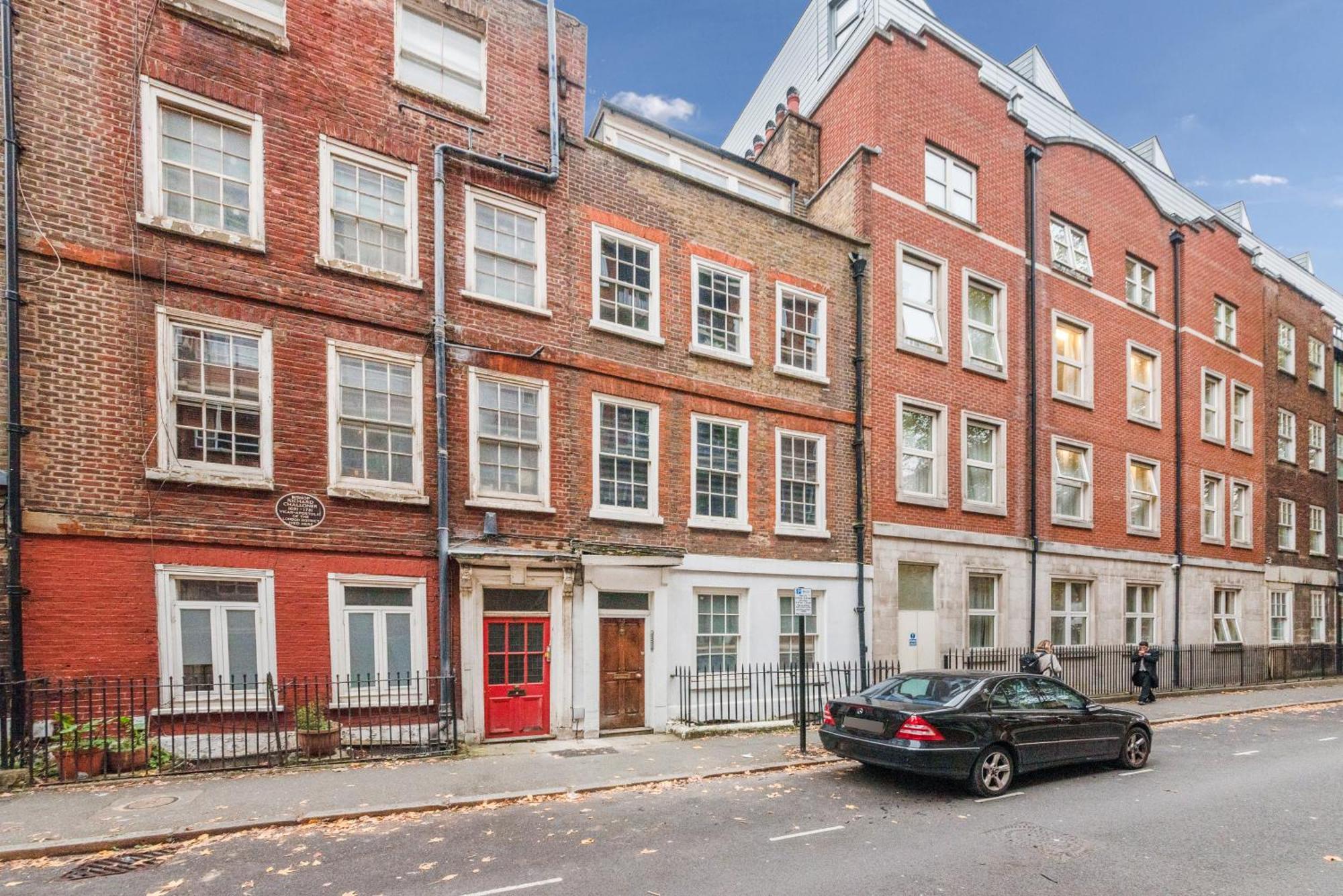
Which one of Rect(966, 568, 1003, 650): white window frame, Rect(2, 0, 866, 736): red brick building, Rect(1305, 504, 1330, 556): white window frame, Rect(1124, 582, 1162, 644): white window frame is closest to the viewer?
Rect(2, 0, 866, 736): red brick building

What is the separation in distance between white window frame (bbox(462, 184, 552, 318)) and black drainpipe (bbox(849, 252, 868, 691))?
7105 millimetres

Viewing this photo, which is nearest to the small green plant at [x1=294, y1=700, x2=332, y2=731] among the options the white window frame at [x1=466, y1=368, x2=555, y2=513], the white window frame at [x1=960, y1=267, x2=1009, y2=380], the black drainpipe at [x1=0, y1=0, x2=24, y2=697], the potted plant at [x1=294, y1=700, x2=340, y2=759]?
the potted plant at [x1=294, y1=700, x2=340, y2=759]

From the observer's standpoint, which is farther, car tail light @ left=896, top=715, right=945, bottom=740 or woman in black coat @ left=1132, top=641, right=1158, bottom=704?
woman in black coat @ left=1132, top=641, right=1158, bottom=704

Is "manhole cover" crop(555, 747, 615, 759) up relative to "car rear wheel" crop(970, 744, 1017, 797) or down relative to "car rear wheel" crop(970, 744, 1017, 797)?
down

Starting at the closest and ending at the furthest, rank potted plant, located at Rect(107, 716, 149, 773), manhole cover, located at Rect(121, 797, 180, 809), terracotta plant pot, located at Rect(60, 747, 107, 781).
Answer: manhole cover, located at Rect(121, 797, 180, 809)
terracotta plant pot, located at Rect(60, 747, 107, 781)
potted plant, located at Rect(107, 716, 149, 773)

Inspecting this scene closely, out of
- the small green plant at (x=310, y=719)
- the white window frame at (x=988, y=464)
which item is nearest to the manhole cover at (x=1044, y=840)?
the small green plant at (x=310, y=719)

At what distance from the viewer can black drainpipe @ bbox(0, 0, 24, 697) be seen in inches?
333

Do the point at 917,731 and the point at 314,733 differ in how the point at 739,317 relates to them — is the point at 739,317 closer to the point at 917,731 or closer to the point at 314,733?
the point at 917,731

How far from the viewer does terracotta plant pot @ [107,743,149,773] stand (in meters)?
8.64

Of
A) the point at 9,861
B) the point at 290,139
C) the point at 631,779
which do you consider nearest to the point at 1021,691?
the point at 631,779

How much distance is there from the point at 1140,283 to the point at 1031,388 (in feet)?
23.6

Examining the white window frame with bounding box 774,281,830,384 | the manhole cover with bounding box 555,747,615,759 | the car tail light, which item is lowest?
the manhole cover with bounding box 555,747,615,759

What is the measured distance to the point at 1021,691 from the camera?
30.0 ft

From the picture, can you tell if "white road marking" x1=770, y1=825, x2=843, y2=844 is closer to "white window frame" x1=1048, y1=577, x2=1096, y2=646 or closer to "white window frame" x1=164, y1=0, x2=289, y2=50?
"white window frame" x1=164, y1=0, x2=289, y2=50
